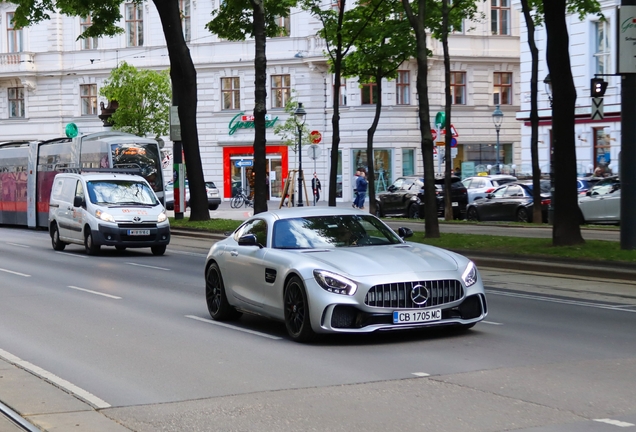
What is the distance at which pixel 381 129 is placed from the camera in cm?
5812

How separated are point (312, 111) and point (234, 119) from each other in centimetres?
472

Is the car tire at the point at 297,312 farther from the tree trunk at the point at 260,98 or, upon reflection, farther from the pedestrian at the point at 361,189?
the pedestrian at the point at 361,189

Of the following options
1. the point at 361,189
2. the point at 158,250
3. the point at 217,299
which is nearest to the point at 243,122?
the point at 361,189

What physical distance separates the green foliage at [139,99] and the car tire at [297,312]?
42825mm

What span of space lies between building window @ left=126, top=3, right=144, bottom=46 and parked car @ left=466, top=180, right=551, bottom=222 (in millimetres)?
33276

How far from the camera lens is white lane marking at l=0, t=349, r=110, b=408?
8.10 meters

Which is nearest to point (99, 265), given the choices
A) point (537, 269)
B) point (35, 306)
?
point (35, 306)

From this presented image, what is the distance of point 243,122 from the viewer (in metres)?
61.0

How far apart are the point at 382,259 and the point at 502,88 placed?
51563 mm

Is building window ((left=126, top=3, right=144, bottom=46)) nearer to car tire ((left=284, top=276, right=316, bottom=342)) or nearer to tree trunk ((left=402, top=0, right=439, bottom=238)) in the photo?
tree trunk ((left=402, top=0, right=439, bottom=238))

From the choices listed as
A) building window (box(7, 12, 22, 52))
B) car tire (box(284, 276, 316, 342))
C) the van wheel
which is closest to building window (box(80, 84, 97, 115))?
building window (box(7, 12, 22, 52))

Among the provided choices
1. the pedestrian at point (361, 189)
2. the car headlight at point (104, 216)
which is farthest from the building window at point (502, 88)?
the car headlight at point (104, 216)

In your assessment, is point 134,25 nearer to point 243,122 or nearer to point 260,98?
point 243,122

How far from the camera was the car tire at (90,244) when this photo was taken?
Result: 25.2 metres
